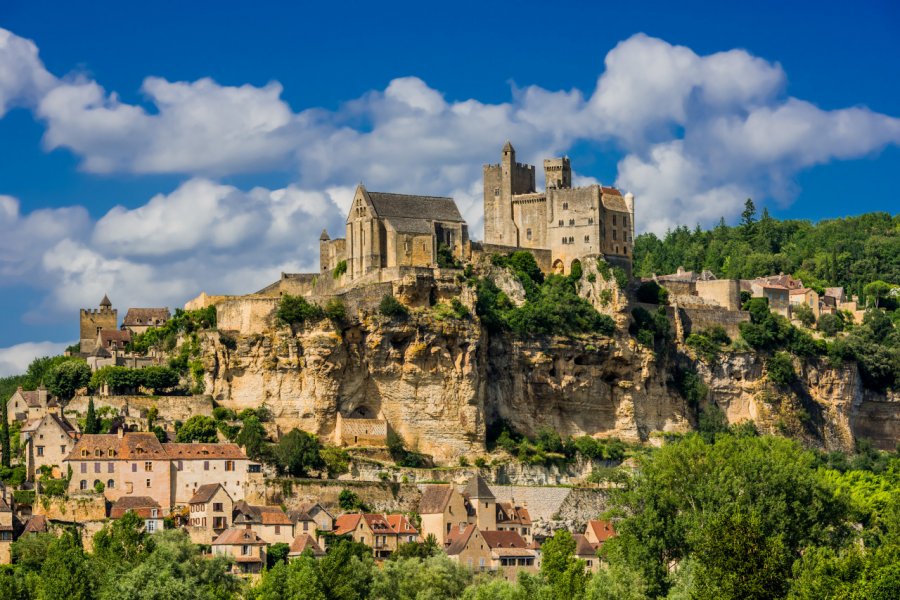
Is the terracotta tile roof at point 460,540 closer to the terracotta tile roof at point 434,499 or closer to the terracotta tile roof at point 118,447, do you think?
the terracotta tile roof at point 434,499

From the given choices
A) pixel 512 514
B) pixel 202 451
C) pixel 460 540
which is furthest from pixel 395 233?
pixel 460 540

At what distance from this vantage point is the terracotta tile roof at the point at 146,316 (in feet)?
329

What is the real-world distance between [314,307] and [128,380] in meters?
9.71

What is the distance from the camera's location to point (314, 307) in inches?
3438

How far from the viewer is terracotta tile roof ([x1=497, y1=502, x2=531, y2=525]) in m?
82.3

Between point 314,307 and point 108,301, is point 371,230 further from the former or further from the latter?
point 108,301

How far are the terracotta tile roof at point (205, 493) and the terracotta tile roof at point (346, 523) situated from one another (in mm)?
5064

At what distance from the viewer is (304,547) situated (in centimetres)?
7456

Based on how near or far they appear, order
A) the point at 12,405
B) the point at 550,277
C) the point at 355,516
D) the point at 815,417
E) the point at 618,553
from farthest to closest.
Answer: the point at 815,417, the point at 550,277, the point at 12,405, the point at 355,516, the point at 618,553

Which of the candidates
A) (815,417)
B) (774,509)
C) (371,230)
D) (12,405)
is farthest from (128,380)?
(815,417)

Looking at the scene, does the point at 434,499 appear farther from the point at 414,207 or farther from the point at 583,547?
the point at 414,207

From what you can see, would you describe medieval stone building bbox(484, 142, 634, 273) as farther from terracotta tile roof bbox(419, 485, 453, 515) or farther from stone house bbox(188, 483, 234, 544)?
stone house bbox(188, 483, 234, 544)

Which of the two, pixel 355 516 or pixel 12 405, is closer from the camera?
pixel 355 516

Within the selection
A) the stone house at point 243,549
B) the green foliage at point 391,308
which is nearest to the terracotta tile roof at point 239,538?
the stone house at point 243,549
